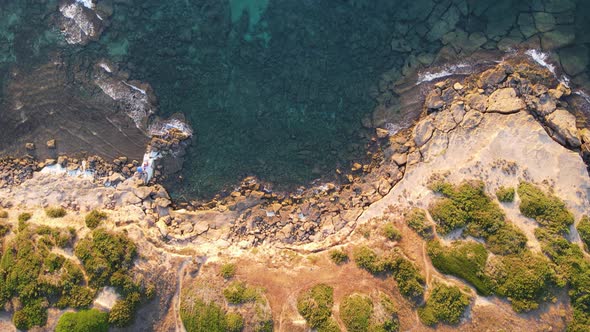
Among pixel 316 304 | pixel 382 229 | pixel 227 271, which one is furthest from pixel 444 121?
pixel 227 271

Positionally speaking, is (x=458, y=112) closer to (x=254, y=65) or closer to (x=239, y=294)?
(x=254, y=65)

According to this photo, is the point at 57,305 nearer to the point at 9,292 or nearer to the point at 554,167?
the point at 9,292

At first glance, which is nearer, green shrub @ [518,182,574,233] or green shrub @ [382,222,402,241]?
green shrub @ [518,182,574,233]

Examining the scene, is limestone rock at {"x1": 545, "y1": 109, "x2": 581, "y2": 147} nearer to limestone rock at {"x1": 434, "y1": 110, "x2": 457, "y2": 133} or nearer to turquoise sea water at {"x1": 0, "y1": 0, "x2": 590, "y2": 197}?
limestone rock at {"x1": 434, "y1": 110, "x2": 457, "y2": 133}

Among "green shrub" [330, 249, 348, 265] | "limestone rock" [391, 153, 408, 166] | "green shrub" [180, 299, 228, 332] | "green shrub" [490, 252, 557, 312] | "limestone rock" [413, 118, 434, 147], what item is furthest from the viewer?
"limestone rock" [391, 153, 408, 166]

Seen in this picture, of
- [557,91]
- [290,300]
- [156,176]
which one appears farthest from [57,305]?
[557,91]

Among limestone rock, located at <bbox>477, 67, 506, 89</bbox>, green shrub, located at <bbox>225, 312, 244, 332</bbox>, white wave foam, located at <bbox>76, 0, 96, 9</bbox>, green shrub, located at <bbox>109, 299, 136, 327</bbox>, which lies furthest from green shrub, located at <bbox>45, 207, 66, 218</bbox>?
limestone rock, located at <bbox>477, 67, 506, 89</bbox>
